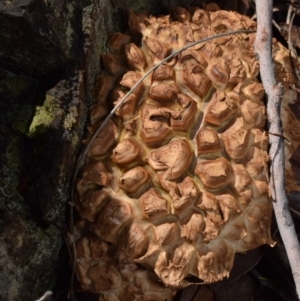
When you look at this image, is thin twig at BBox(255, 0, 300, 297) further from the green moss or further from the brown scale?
the green moss

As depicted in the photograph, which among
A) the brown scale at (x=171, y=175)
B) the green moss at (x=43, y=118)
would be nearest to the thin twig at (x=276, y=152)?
the brown scale at (x=171, y=175)

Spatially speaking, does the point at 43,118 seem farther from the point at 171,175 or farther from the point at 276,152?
the point at 276,152

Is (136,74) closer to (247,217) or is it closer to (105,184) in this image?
(105,184)

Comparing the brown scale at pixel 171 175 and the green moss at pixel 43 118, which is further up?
the green moss at pixel 43 118

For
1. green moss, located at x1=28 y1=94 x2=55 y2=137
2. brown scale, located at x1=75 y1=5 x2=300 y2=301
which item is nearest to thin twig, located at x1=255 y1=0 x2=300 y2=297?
brown scale, located at x1=75 y1=5 x2=300 y2=301

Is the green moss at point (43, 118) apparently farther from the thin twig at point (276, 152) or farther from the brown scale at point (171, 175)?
the thin twig at point (276, 152)

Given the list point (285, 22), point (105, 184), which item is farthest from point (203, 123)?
point (285, 22)
